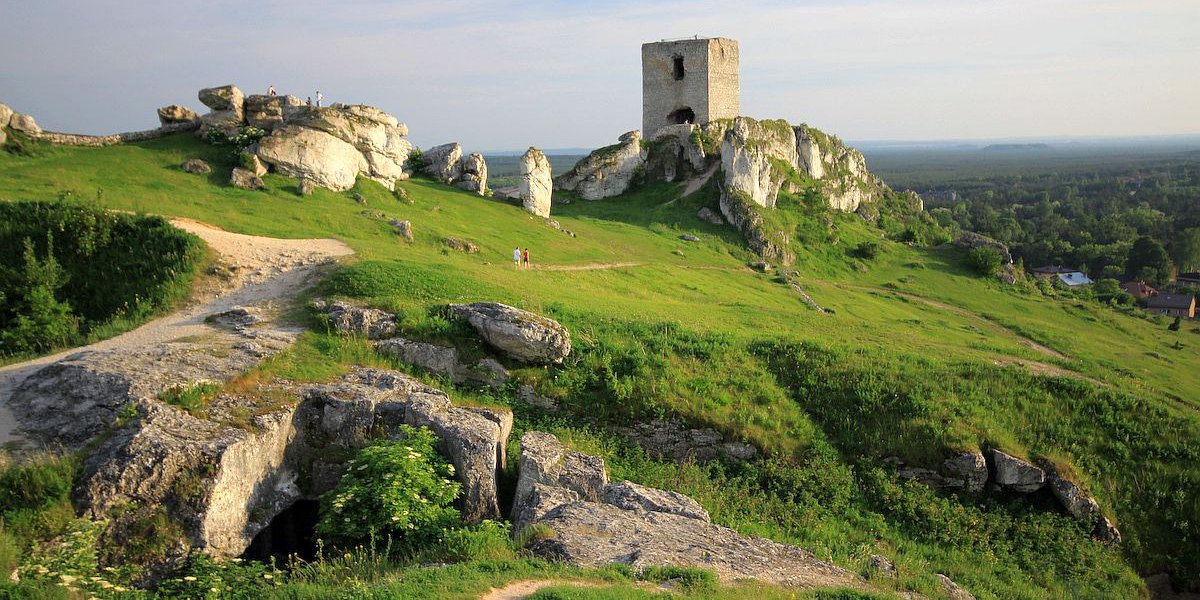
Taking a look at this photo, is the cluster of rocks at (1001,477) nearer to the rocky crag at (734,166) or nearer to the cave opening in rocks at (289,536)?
the cave opening in rocks at (289,536)

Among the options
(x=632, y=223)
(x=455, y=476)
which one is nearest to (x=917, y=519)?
(x=455, y=476)

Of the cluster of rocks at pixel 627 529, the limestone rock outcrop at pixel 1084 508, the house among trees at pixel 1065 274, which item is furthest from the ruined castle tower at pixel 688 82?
the house among trees at pixel 1065 274

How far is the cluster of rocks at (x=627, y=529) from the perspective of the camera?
11.2 metres

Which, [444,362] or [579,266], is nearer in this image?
[444,362]

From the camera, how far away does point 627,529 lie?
480 inches

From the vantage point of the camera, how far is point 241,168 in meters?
29.6

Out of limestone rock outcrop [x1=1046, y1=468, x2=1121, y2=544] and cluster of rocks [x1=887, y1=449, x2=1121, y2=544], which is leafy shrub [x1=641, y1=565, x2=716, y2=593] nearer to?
cluster of rocks [x1=887, y1=449, x2=1121, y2=544]

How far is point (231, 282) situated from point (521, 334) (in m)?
9.21

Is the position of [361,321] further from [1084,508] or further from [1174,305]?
[1174,305]

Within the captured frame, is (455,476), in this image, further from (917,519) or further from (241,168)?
(241,168)

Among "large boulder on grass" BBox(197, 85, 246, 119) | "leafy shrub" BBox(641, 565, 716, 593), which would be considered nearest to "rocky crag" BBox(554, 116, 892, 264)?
"large boulder on grass" BBox(197, 85, 246, 119)

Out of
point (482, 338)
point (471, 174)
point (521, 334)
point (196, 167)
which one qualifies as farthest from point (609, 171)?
point (521, 334)

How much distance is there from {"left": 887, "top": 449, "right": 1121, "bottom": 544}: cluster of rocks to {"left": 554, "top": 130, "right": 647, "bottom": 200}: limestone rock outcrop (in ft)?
120

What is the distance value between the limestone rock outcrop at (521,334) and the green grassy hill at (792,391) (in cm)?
53
